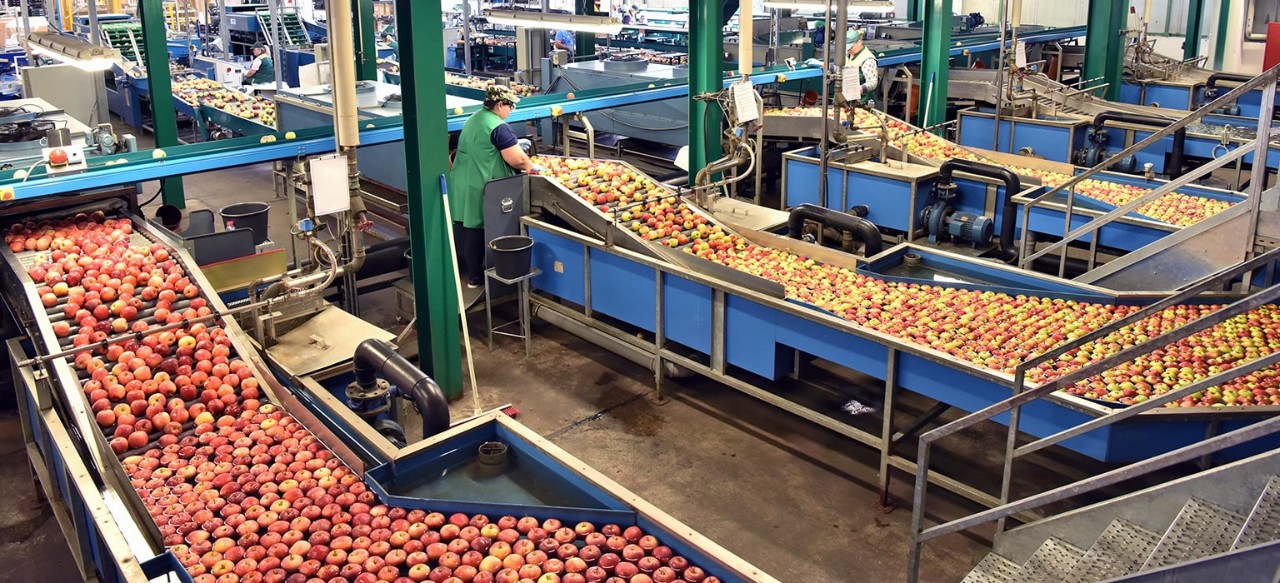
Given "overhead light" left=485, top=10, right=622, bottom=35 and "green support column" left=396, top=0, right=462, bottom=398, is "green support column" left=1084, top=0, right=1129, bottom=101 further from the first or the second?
"green support column" left=396, top=0, right=462, bottom=398

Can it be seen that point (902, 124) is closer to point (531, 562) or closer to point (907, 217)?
point (907, 217)

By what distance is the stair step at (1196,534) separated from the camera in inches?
152

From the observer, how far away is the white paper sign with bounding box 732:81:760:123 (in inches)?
307

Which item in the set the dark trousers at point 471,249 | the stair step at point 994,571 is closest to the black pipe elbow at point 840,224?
the dark trousers at point 471,249

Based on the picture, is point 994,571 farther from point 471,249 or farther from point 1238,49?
point 1238,49

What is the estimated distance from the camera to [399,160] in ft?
35.4

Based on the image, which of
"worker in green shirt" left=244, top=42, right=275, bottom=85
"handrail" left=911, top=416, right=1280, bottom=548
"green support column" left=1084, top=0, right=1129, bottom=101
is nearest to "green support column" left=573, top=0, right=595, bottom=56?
"worker in green shirt" left=244, top=42, right=275, bottom=85

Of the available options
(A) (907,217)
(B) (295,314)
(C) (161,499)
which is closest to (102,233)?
(B) (295,314)

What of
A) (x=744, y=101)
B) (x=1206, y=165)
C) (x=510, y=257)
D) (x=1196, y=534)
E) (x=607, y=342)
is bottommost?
(x=607, y=342)

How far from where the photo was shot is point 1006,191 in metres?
9.32

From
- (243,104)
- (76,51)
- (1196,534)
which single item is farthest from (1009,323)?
(243,104)

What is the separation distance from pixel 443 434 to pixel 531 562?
101 cm

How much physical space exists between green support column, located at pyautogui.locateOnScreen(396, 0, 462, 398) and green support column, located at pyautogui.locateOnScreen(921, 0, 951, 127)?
7429 mm

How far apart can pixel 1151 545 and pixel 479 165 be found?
5.63m
